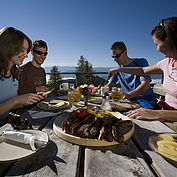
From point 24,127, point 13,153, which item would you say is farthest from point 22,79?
point 13,153

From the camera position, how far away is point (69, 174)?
19.3 inches

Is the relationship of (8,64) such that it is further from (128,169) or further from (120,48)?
(120,48)

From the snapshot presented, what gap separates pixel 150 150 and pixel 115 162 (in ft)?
0.79

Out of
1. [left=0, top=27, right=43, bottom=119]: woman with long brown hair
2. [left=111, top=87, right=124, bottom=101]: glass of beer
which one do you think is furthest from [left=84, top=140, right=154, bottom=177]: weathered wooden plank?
[left=0, top=27, right=43, bottom=119]: woman with long brown hair

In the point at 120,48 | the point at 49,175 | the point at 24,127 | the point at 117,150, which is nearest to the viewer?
the point at 49,175

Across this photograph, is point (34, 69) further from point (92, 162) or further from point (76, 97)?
point (92, 162)

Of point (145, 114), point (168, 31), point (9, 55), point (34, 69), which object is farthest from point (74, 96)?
point (34, 69)

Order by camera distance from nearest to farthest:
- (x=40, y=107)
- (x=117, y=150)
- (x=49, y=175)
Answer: (x=49, y=175) → (x=117, y=150) → (x=40, y=107)

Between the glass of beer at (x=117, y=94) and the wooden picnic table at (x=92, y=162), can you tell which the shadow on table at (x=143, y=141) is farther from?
the glass of beer at (x=117, y=94)

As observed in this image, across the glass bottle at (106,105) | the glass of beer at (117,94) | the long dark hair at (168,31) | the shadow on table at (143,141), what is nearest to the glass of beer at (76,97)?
the glass bottle at (106,105)

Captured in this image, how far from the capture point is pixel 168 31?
4.60 feet

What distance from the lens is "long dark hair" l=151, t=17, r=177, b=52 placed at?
4.53 feet

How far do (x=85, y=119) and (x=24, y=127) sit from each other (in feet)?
1.39

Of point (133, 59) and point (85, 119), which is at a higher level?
point (133, 59)
